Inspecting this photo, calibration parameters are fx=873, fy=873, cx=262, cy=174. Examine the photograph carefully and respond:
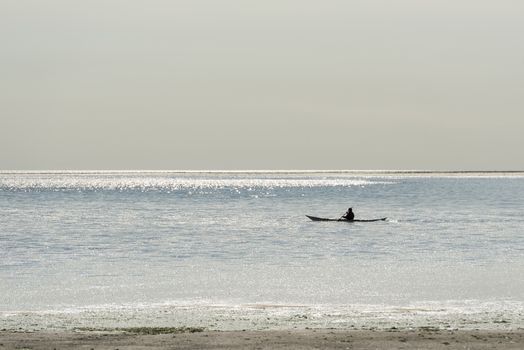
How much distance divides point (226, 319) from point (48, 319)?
4.88 meters

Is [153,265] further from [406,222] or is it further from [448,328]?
[406,222]

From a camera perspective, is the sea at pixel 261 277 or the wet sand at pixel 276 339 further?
the sea at pixel 261 277

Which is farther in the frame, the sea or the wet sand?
the sea

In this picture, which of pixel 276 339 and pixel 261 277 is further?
pixel 261 277

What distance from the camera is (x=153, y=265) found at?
41094 mm

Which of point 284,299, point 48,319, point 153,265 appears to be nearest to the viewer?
point 48,319

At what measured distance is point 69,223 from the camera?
256 ft

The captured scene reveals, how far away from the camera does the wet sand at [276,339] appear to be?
1866 cm

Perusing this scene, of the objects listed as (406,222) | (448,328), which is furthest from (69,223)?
(448,328)

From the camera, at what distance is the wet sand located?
61.2 feet

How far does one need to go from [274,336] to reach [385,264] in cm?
2288

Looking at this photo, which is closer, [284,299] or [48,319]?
[48,319]

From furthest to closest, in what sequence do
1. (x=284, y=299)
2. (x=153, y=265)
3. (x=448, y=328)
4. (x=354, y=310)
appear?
(x=153, y=265), (x=284, y=299), (x=354, y=310), (x=448, y=328)

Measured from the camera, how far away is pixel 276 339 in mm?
19578
